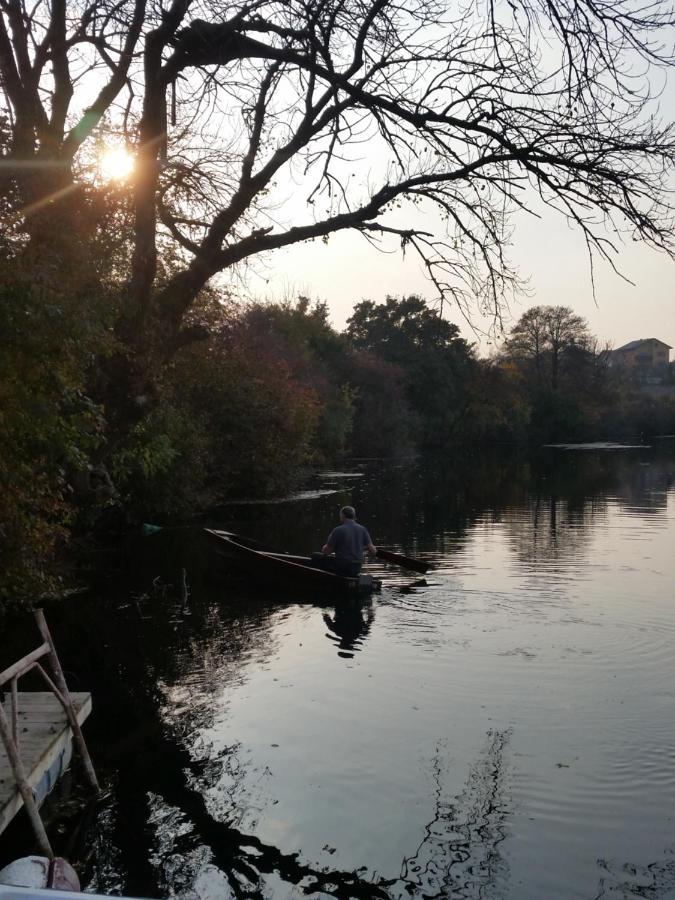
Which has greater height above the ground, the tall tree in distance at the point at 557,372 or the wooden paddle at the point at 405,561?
the tall tree in distance at the point at 557,372

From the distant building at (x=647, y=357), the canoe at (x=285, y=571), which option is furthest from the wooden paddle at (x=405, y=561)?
the distant building at (x=647, y=357)

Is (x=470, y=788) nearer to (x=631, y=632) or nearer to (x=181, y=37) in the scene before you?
(x=631, y=632)

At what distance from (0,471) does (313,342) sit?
58274mm

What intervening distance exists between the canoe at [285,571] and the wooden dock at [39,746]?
809cm

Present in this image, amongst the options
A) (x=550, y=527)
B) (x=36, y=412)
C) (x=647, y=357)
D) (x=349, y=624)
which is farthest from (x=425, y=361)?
(x=647, y=357)

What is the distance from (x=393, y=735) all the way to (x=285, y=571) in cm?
775

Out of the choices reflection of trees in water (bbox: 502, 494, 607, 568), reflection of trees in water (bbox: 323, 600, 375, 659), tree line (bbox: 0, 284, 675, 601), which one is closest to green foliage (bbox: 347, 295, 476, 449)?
tree line (bbox: 0, 284, 675, 601)

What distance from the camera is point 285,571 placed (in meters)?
16.9

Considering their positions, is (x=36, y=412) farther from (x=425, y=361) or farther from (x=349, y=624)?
(x=425, y=361)

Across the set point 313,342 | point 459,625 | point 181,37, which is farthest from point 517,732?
point 313,342

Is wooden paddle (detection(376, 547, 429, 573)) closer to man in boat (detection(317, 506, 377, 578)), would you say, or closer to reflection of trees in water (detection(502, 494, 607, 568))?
man in boat (detection(317, 506, 377, 578))

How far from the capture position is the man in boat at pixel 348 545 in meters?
16.6

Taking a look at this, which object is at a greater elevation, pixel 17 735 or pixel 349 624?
pixel 17 735

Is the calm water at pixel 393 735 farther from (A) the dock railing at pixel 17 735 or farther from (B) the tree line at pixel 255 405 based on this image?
(B) the tree line at pixel 255 405
